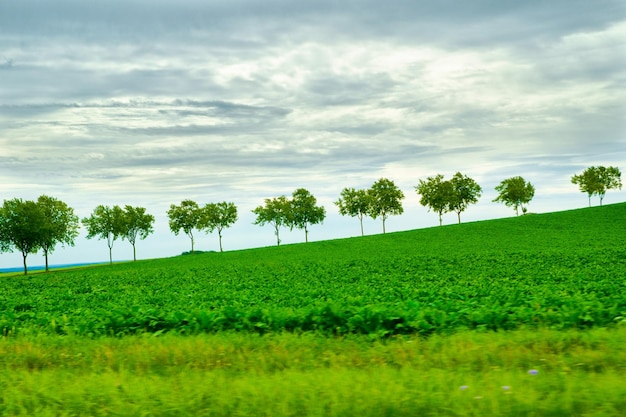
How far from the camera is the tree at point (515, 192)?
375 ft

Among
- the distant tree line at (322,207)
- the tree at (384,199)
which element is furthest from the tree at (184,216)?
the tree at (384,199)

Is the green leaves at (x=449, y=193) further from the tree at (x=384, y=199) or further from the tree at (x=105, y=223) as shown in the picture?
the tree at (x=105, y=223)

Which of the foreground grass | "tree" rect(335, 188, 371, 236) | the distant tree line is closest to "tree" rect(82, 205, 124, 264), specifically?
the distant tree line

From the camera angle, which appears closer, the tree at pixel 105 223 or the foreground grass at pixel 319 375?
the foreground grass at pixel 319 375

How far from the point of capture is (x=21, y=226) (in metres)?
72.2

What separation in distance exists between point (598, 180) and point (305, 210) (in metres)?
72.9

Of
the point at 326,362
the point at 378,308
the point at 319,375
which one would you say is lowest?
the point at 326,362

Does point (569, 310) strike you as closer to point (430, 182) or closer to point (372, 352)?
point (372, 352)

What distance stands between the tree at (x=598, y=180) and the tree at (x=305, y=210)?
6483 centimetres

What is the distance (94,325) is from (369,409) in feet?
28.0

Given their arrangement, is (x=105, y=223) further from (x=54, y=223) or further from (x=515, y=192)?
(x=515, y=192)

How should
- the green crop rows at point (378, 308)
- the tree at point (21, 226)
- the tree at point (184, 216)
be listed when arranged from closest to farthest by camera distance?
1. the green crop rows at point (378, 308)
2. the tree at point (21, 226)
3. the tree at point (184, 216)

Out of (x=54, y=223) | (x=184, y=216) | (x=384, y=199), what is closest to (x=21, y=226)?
(x=54, y=223)

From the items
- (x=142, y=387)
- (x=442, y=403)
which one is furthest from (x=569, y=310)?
(x=142, y=387)
